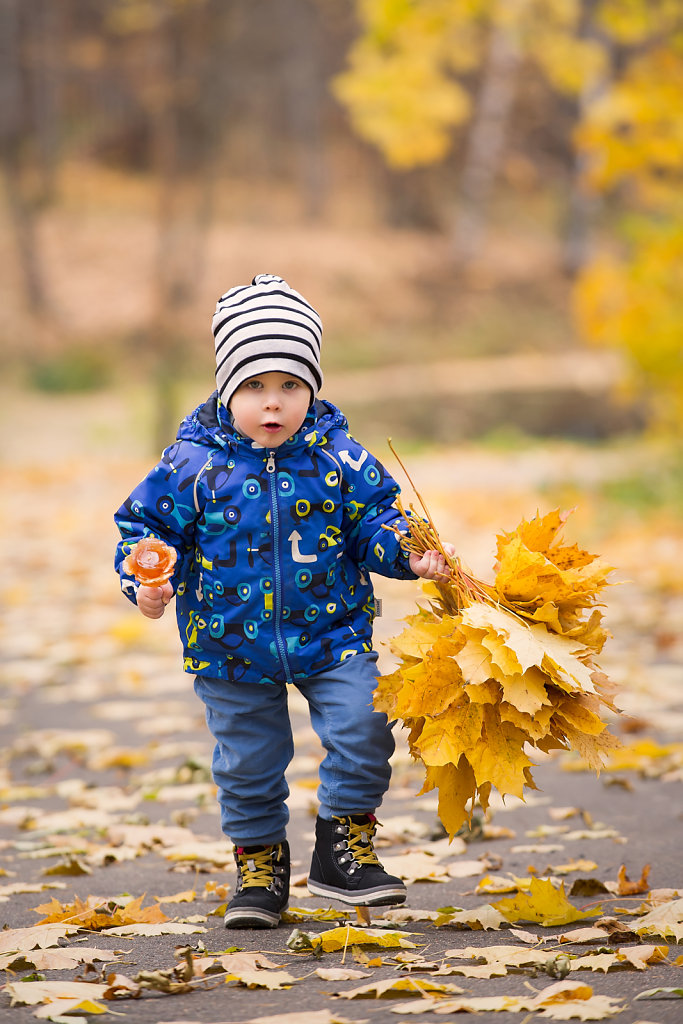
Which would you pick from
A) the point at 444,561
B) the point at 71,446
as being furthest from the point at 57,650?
the point at 71,446

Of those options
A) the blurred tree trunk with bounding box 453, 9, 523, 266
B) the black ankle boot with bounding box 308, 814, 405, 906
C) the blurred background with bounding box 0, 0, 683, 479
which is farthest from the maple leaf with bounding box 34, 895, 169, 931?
the blurred tree trunk with bounding box 453, 9, 523, 266

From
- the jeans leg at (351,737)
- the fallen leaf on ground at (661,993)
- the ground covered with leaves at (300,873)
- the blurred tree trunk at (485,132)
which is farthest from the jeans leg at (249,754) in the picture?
the blurred tree trunk at (485,132)

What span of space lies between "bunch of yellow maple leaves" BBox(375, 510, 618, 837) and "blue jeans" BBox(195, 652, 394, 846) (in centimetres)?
22

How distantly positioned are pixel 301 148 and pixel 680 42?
30.1 metres

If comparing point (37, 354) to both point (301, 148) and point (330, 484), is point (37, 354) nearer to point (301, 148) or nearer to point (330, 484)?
point (301, 148)

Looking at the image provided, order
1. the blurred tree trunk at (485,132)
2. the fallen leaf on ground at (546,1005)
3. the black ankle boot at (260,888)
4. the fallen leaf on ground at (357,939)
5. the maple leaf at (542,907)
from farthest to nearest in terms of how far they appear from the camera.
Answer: the blurred tree trunk at (485,132), the black ankle boot at (260,888), the maple leaf at (542,907), the fallen leaf on ground at (357,939), the fallen leaf on ground at (546,1005)

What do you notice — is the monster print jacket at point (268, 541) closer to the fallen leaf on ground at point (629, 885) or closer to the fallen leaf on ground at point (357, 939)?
the fallen leaf on ground at point (357, 939)

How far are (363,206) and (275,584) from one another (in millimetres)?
35283

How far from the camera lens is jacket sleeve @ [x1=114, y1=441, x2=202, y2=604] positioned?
277 cm

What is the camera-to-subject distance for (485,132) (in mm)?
29953

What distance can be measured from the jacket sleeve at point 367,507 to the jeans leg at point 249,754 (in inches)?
15.2

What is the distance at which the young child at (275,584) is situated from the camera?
2727mm

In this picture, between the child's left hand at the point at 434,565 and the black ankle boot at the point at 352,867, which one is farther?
the black ankle boot at the point at 352,867

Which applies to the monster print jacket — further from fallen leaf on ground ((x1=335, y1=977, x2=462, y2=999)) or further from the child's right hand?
fallen leaf on ground ((x1=335, y1=977, x2=462, y2=999))
